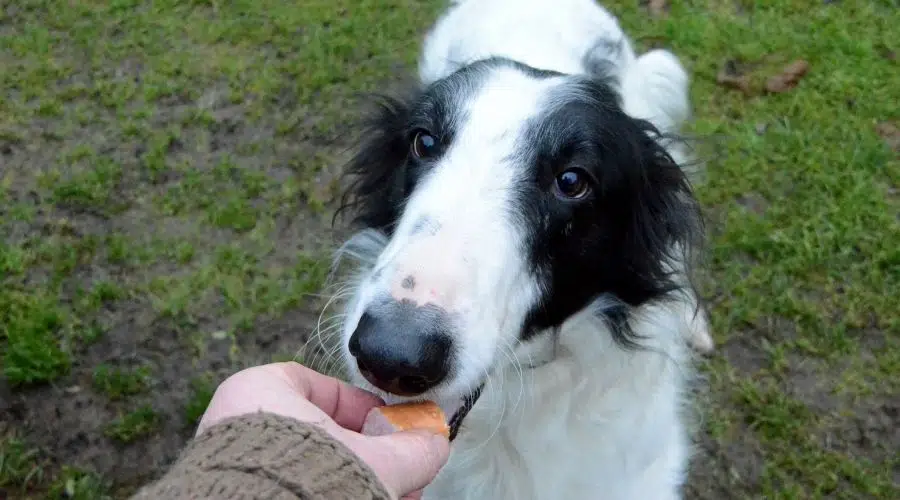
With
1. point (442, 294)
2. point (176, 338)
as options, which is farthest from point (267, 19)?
point (442, 294)

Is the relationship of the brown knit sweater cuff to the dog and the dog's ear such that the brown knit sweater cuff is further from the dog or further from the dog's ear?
the dog's ear

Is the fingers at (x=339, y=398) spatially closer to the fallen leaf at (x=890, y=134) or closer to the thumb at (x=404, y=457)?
the thumb at (x=404, y=457)

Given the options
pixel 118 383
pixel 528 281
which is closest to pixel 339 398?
pixel 528 281

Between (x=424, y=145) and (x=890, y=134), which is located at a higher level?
(x=424, y=145)

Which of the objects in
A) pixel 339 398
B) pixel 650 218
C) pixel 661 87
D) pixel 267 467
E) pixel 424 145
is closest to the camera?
pixel 267 467

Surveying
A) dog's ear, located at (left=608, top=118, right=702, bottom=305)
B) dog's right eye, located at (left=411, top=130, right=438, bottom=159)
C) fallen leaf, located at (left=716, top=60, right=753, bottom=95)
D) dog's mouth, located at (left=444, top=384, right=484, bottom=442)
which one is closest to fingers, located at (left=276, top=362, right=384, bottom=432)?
dog's mouth, located at (left=444, top=384, right=484, bottom=442)

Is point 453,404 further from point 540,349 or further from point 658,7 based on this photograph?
point 658,7

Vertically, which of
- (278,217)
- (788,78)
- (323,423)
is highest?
(323,423)

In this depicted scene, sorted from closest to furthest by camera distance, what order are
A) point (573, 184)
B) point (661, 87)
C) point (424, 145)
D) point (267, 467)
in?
point (267, 467)
point (573, 184)
point (424, 145)
point (661, 87)
